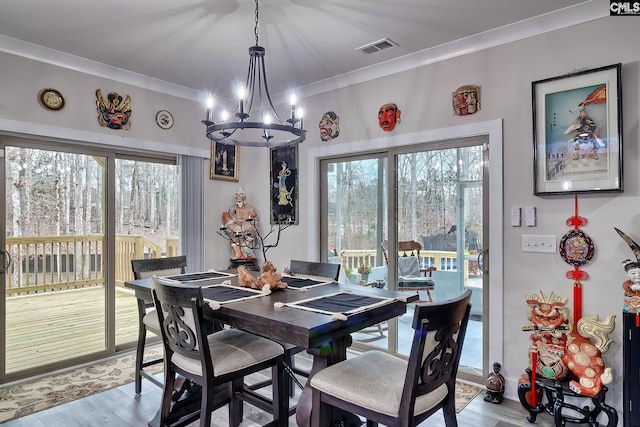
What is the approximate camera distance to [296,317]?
70.2 inches

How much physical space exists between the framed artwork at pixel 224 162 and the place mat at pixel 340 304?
2.68 metres

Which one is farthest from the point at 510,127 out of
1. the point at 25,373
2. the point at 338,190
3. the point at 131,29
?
the point at 25,373

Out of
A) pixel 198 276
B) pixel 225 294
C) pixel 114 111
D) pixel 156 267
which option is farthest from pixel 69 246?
pixel 225 294

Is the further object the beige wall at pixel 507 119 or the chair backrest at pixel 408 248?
the chair backrest at pixel 408 248

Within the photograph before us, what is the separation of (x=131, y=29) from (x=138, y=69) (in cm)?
83

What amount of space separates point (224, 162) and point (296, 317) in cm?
312

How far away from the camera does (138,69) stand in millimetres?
3604

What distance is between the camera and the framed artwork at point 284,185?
4.29 metres

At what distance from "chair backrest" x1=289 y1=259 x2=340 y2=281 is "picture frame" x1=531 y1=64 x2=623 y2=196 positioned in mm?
1525

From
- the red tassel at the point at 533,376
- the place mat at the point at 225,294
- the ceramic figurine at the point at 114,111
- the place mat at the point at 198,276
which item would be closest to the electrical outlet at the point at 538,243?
the red tassel at the point at 533,376

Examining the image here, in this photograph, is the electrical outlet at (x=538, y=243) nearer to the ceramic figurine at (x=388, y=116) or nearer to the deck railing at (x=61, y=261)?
the ceramic figurine at (x=388, y=116)

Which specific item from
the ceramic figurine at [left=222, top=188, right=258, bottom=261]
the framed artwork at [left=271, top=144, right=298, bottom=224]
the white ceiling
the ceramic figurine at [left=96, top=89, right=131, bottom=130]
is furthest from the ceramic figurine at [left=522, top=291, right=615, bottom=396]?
the ceramic figurine at [left=96, top=89, right=131, bottom=130]

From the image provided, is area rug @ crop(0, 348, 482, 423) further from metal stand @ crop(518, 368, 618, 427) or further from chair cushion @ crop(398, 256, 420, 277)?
chair cushion @ crop(398, 256, 420, 277)

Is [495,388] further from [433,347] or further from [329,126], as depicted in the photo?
[329,126]
